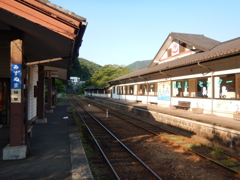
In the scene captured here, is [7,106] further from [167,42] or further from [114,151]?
[167,42]

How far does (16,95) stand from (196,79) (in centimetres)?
1137

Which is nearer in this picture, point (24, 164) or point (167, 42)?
point (24, 164)

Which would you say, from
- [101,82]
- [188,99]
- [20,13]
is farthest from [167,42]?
[101,82]

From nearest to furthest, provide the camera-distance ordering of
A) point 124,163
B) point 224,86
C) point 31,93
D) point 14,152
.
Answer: point 14,152, point 124,163, point 224,86, point 31,93

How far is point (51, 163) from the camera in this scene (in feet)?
15.7

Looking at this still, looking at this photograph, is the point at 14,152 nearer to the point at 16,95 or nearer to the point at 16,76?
the point at 16,95

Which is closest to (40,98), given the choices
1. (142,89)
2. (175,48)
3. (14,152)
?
(14,152)

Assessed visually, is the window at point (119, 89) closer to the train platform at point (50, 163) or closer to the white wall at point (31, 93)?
the white wall at point (31, 93)

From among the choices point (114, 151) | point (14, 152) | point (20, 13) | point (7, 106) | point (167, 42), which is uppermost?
point (167, 42)

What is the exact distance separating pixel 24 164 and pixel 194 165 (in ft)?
15.0

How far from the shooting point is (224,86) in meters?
10.7

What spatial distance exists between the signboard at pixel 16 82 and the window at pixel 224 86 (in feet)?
33.3

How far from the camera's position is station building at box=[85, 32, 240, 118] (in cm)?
1016

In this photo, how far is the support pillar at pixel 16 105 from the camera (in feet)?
16.6
